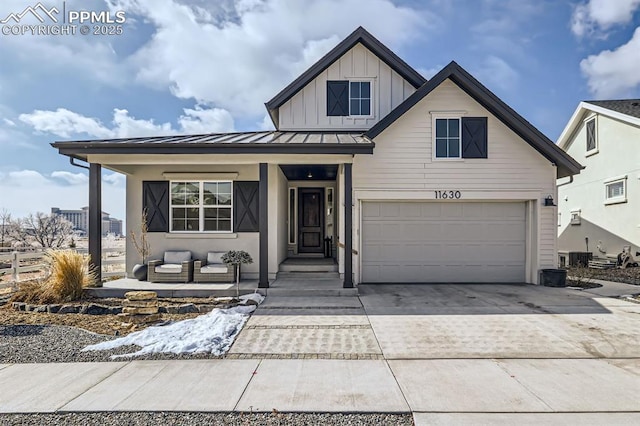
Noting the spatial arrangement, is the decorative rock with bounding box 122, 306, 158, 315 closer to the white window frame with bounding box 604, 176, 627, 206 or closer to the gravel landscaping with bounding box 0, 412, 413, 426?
the gravel landscaping with bounding box 0, 412, 413, 426

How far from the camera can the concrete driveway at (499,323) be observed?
4723mm

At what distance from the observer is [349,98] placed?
10.9 meters

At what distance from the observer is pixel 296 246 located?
1161 centimetres

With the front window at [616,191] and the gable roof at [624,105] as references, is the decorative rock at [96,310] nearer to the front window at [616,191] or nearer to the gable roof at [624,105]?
the front window at [616,191]

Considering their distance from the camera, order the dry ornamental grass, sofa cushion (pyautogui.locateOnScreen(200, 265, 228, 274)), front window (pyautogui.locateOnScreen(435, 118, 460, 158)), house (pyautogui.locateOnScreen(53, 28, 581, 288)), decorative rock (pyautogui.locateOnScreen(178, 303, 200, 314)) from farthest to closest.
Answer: front window (pyautogui.locateOnScreen(435, 118, 460, 158)) < house (pyautogui.locateOnScreen(53, 28, 581, 288)) < sofa cushion (pyautogui.locateOnScreen(200, 265, 228, 274)) < the dry ornamental grass < decorative rock (pyautogui.locateOnScreen(178, 303, 200, 314))

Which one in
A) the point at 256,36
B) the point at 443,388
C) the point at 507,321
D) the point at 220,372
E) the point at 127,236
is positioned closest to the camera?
the point at 443,388

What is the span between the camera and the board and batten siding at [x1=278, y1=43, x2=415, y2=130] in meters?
10.8

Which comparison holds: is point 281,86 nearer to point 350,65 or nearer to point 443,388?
point 350,65

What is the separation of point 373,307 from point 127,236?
6.89 m

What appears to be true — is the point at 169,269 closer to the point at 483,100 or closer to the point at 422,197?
the point at 422,197

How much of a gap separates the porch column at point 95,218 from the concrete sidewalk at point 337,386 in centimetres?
421

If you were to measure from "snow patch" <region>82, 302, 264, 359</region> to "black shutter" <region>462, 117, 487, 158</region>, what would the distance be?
720 centimetres

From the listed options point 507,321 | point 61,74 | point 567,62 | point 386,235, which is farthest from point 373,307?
point 567,62

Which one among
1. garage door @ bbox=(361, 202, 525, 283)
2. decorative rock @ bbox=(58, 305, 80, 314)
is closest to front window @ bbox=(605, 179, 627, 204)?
garage door @ bbox=(361, 202, 525, 283)
